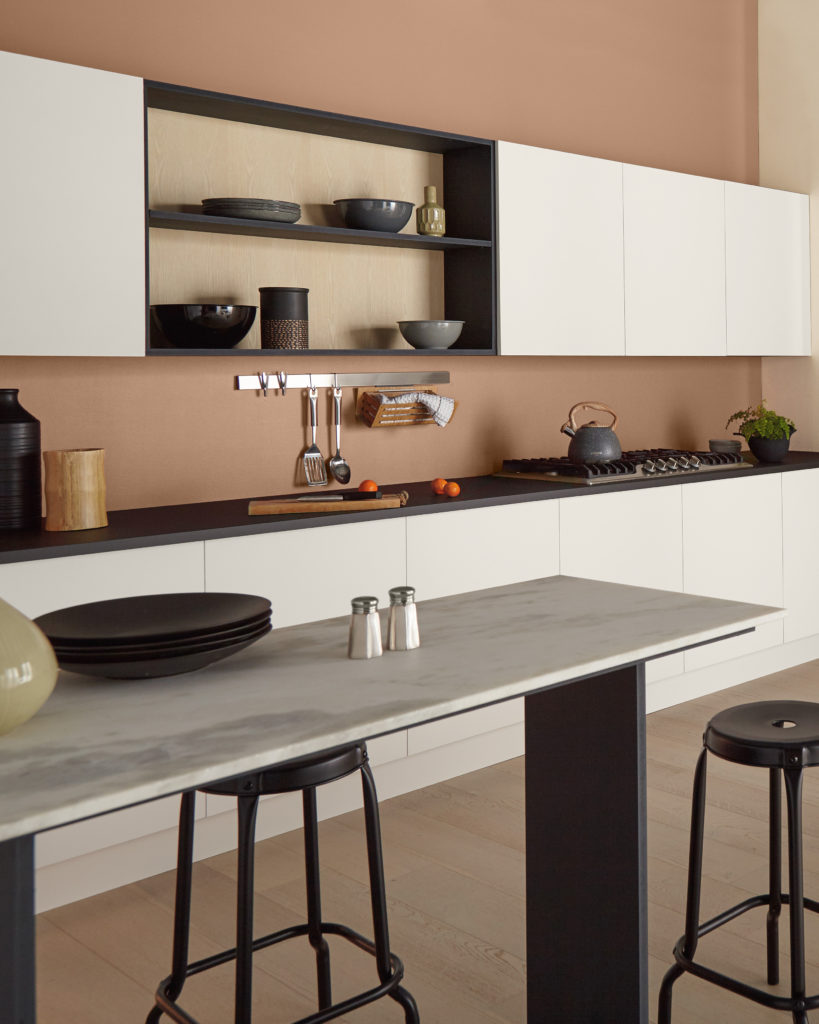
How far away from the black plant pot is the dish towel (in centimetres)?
162

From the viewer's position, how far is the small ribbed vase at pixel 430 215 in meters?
4.09

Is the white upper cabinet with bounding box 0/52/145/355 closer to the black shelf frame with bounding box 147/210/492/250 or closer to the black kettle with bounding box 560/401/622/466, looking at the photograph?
the black shelf frame with bounding box 147/210/492/250

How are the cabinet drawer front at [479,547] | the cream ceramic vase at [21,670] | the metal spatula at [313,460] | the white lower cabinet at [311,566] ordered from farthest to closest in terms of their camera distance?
1. the metal spatula at [313,460]
2. the cabinet drawer front at [479,547]
3. the white lower cabinet at [311,566]
4. the cream ceramic vase at [21,670]

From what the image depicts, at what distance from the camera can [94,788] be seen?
3.76 ft

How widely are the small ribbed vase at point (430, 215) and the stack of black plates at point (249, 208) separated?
666mm

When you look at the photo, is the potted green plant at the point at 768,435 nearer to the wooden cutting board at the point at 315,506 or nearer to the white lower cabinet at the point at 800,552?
the white lower cabinet at the point at 800,552

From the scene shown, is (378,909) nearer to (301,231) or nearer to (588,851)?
(588,851)

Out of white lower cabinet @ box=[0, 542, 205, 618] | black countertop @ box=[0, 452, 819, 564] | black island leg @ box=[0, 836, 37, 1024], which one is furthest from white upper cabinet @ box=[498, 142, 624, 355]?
black island leg @ box=[0, 836, 37, 1024]

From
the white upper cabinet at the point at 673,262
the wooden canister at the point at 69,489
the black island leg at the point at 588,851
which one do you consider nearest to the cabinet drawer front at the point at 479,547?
the wooden canister at the point at 69,489

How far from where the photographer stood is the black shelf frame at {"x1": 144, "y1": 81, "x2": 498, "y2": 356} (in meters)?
3.47

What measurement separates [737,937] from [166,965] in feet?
4.62

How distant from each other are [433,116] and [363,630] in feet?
10.5

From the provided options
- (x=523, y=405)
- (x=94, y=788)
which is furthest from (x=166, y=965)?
(x=523, y=405)

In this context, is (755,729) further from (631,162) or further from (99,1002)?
(631,162)
